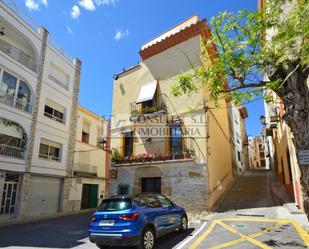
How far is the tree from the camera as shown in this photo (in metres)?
5.22

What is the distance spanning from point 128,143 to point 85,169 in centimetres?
853

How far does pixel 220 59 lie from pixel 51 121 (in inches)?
613

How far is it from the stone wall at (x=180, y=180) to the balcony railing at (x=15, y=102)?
8.69m

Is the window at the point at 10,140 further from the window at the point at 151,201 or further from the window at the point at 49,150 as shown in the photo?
the window at the point at 151,201

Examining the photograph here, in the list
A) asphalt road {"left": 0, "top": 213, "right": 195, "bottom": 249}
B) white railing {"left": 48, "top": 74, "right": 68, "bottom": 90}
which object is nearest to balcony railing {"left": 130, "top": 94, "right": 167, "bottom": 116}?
asphalt road {"left": 0, "top": 213, "right": 195, "bottom": 249}

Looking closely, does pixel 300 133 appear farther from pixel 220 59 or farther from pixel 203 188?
pixel 203 188

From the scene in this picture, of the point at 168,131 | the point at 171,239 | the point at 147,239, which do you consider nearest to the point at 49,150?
the point at 168,131

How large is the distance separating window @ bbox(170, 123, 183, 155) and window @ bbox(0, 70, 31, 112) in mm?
10615

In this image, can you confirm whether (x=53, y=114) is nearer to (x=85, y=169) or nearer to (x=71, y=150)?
(x=71, y=150)

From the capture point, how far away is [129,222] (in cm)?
631

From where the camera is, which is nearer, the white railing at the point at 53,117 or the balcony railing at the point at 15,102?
the balcony railing at the point at 15,102

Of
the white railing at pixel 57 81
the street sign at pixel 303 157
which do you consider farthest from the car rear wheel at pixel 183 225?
the white railing at pixel 57 81

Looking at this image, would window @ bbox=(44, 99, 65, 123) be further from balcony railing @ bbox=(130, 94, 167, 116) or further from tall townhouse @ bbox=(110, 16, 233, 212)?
balcony railing @ bbox=(130, 94, 167, 116)

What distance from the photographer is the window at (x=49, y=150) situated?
18141mm
